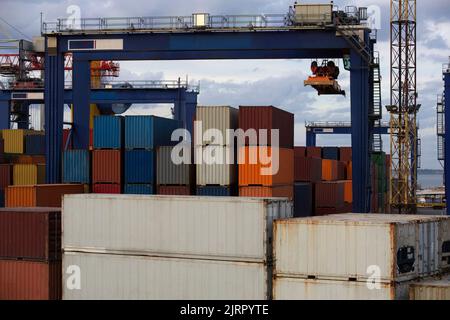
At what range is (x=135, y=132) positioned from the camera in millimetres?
34250

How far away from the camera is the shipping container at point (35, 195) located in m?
33.9

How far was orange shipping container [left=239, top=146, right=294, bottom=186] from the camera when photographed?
30.4m

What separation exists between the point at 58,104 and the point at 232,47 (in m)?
11.0

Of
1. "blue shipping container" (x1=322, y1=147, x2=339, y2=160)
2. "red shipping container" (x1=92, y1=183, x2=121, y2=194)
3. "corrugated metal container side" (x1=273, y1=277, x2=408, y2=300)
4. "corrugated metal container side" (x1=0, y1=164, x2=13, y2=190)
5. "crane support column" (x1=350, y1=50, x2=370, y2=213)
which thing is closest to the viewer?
"corrugated metal container side" (x1=273, y1=277, x2=408, y2=300)

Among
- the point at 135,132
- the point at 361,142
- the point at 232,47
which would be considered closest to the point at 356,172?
the point at 361,142

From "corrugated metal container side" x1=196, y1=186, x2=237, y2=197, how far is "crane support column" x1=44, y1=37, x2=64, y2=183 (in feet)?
38.8

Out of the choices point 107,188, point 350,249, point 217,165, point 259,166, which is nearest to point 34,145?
point 107,188

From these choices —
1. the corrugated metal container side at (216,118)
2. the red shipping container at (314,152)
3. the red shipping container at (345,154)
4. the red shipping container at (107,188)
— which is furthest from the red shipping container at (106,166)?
the red shipping container at (345,154)

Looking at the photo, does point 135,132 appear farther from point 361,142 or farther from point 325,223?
point 325,223

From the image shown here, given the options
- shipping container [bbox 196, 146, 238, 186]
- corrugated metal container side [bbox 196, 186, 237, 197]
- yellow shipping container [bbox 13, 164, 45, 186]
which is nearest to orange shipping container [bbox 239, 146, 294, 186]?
shipping container [bbox 196, 146, 238, 186]

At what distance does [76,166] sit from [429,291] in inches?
862

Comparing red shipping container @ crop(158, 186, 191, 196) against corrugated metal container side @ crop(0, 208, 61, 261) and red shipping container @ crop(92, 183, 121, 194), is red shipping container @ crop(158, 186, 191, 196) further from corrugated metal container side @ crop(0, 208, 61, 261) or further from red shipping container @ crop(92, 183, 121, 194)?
corrugated metal container side @ crop(0, 208, 61, 261)

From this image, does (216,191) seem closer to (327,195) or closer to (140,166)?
(140,166)

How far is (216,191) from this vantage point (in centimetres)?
3086
